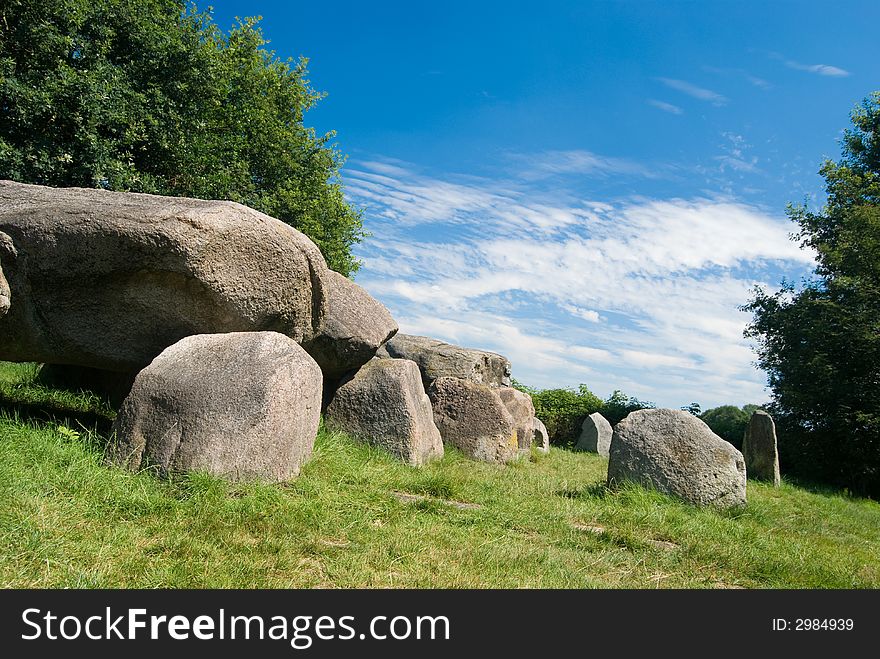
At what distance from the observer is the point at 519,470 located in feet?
32.2

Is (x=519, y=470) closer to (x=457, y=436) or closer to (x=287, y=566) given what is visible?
(x=457, y=436)

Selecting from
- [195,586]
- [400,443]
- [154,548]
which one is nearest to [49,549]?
[154,548]

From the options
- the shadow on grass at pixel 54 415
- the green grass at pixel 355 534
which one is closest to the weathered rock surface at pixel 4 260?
the green grass at pixel 355 534

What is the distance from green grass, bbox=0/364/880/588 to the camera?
4.07m

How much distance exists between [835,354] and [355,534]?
56.0 ft

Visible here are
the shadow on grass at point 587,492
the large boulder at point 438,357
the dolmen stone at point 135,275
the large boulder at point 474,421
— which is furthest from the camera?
the large boulder at point 438,357

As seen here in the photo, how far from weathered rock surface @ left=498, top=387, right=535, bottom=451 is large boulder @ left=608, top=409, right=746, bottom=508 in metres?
5.18

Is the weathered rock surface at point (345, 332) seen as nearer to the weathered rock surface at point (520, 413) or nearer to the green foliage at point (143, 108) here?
the weathered rock surface at point (520, 413)

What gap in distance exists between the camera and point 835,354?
57.9 feet

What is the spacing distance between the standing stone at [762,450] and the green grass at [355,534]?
6.28m

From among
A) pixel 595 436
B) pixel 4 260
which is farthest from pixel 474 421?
pixel 595 436

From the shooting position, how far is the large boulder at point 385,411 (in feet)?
26.5

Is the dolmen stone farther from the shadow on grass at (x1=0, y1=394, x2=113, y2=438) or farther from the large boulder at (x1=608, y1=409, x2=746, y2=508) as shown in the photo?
the large boulder at (x1=608, y1=409, x2=746, y2=508)
